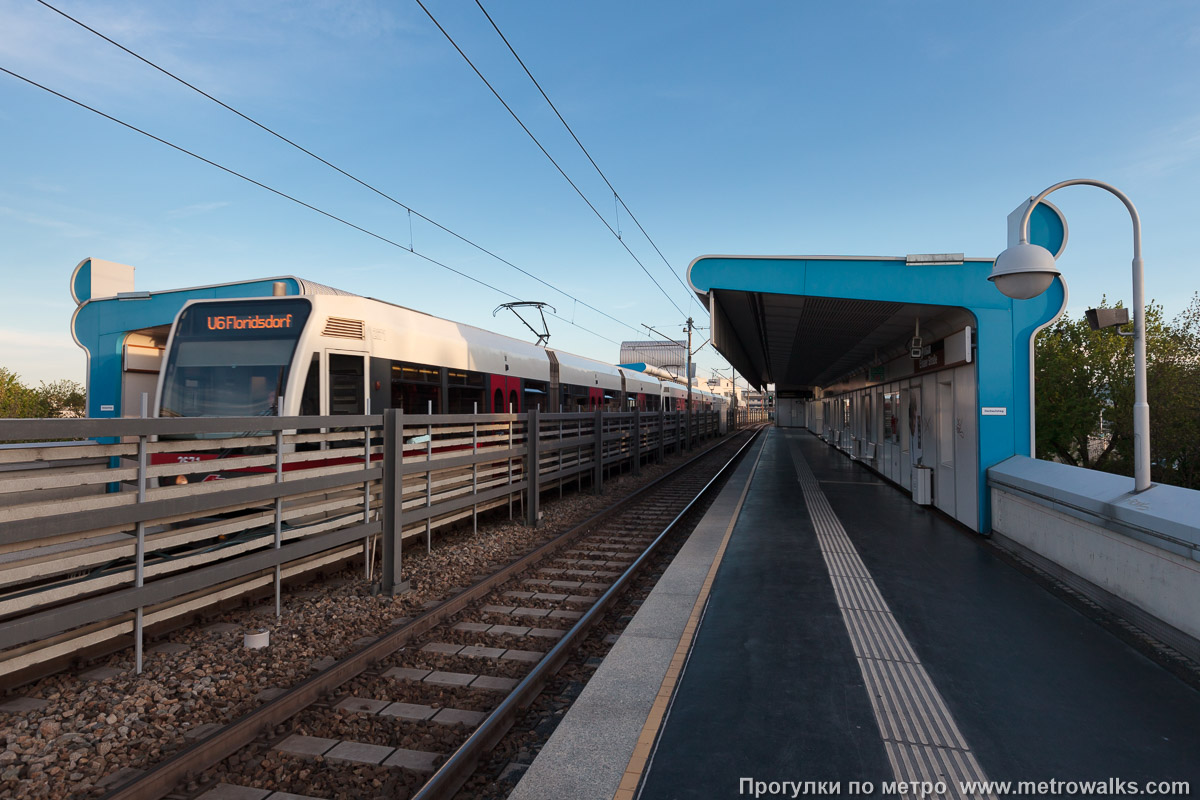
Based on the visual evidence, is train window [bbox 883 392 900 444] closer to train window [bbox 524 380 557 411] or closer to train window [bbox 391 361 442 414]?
train window [bbox 524 380 557 411]

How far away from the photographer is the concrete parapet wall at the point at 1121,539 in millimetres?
4922

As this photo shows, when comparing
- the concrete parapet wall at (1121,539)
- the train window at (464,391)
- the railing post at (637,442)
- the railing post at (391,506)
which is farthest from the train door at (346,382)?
the railing post at (637,442)

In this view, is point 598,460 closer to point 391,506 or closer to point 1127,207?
point 391,506

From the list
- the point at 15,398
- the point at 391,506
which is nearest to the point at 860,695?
the point at 391,506

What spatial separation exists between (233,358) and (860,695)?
277 inches

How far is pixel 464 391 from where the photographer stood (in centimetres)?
1042

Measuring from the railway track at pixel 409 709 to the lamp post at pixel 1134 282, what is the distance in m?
4.81

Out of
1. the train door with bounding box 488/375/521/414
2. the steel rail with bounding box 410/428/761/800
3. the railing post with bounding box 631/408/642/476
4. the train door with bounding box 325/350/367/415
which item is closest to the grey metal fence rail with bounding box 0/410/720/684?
the train door with bounding box 325/350/367/415

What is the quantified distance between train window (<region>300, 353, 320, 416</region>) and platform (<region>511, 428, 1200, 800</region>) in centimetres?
424

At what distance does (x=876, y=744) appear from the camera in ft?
11.5

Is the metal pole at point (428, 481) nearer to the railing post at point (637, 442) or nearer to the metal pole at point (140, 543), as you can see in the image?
the metal pole at point (140, 543)

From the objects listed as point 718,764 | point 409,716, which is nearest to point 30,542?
point 409,716

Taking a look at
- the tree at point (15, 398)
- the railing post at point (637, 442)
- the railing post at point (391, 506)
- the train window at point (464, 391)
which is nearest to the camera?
the railing post at point (391, 506)

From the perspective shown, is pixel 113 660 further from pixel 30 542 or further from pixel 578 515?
pixel 578 515
